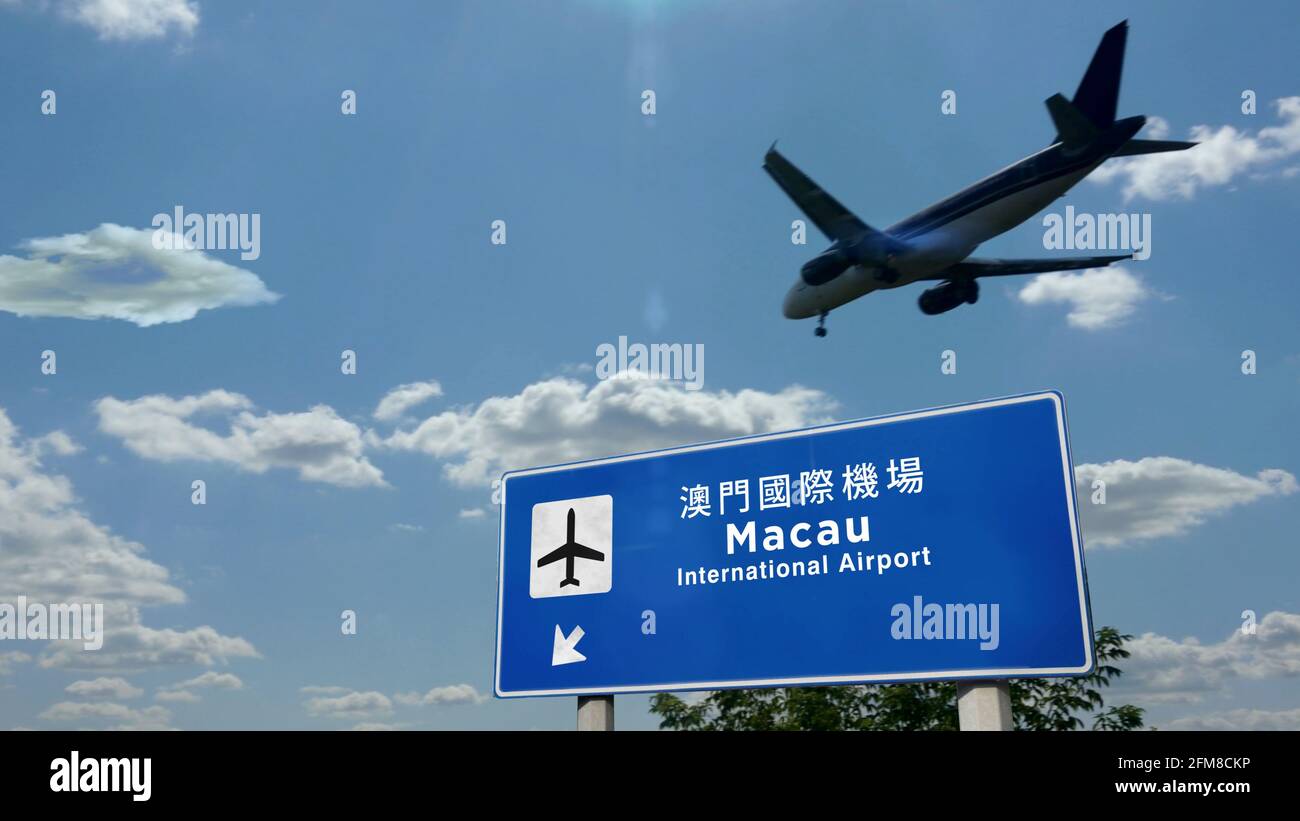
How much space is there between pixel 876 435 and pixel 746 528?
1776 millimetres

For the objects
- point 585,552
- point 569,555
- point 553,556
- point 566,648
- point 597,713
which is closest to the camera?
point 597,713

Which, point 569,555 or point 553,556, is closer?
point 569,555

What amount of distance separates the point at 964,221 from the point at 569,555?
34923 millimetres

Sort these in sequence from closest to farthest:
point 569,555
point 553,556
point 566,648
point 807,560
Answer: point 807,560 → point 566,648 → point 569,555 → point 553,556

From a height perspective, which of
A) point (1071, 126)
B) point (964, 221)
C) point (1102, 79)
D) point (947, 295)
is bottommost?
point (947, 295)

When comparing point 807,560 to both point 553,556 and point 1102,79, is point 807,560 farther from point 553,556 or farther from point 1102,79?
point 1102,79

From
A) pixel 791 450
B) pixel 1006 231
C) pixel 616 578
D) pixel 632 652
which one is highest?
pixel 1006 231

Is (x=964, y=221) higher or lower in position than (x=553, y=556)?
higher

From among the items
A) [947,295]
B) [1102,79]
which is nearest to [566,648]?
[1102,79]

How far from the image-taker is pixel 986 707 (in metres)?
10.9
